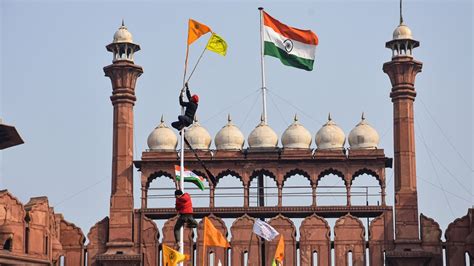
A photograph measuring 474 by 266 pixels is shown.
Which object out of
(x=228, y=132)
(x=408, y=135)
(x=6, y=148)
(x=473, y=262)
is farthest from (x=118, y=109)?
(x=473, y=262)

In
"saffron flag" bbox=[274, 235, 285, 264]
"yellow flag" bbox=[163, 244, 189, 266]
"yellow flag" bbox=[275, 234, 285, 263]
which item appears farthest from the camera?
"yellow flag" bbox=[275, 234, 285, 263]

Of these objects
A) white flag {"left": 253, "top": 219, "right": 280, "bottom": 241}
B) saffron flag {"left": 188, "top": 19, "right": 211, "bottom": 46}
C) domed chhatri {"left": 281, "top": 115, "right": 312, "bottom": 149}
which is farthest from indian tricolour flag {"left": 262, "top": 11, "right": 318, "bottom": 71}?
saffron flag {"left": 188, "top": 19, "right": 211, "bottom": 46}

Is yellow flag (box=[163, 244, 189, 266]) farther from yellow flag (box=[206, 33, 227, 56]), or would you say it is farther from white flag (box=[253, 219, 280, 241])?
white flag (box=[253, 219, 280, 241])

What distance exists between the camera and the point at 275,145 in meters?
52.9

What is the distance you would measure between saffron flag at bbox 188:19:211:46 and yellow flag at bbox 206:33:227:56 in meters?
1.99

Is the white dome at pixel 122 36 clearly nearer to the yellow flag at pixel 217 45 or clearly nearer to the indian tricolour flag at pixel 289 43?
the indian tricolour flag at pixel 289 43

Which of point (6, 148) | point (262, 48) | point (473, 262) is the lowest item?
point (473, 262)

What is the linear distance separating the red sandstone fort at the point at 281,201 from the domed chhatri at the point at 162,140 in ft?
0.13

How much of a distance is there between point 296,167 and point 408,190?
4.43 m

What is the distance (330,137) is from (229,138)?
3976mm

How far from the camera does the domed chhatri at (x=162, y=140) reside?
53062 mm

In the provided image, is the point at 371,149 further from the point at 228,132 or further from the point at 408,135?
the point at 228,132

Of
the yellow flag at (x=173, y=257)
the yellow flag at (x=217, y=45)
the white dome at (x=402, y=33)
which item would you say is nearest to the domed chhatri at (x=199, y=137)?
the white dome at (x=402, y=33)

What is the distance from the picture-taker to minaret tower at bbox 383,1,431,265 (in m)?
50.8
